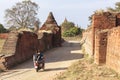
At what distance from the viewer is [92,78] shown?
12219mm

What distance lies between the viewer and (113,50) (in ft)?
42.8

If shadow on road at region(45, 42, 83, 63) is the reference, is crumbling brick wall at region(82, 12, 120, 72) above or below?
above

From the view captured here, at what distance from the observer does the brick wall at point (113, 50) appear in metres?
12.2

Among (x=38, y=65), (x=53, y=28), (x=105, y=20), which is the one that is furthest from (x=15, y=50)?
(x=53, y=28)

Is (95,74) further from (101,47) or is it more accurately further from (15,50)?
(15,50)

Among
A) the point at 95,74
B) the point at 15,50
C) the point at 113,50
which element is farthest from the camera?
the point at 15,50

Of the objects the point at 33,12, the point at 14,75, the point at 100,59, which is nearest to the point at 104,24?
the point at 100,59

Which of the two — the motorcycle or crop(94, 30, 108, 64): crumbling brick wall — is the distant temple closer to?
the motorcycle

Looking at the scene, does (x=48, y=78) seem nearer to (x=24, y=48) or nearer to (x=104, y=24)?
(x=104, y=24)

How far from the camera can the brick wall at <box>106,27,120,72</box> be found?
479 inches

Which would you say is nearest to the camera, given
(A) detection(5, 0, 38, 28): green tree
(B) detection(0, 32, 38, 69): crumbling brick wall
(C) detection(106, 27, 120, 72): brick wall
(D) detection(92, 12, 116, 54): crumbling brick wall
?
(C) detection(106, 27, 120, 72): brick wall

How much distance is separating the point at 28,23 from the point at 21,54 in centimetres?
5348

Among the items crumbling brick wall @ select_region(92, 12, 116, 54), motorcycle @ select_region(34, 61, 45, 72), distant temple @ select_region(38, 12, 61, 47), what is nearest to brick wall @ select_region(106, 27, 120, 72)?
crumbling brick wall @ select_region(92, 12, 116, 54)

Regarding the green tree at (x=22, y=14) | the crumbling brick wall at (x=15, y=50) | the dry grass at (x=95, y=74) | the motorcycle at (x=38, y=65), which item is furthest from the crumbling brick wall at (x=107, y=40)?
the green tree at (x=22, y=14)
